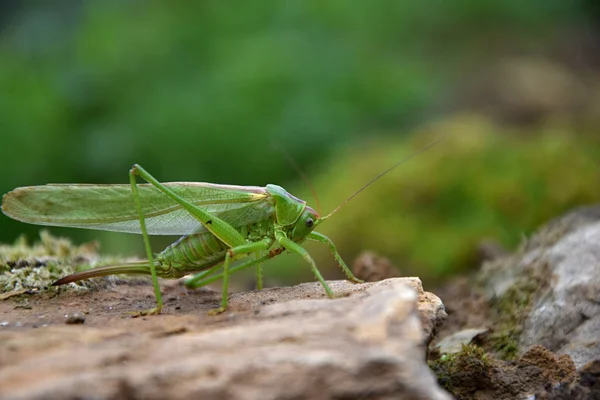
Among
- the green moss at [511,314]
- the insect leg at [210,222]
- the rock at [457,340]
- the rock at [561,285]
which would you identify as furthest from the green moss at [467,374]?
the insect leg at [210,222]

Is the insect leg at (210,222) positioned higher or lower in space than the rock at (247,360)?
higher

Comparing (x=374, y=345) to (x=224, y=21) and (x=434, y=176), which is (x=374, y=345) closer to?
(x=434, y=176)

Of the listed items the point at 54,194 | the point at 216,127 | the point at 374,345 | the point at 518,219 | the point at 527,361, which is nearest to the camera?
the point at 374,345

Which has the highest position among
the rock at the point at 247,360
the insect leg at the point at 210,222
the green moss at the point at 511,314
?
the insect leg at the point at 210,222

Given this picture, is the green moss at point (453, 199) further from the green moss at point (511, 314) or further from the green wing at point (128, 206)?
the green wing at point (128, 206)

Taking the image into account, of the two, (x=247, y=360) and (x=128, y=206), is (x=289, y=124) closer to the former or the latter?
(x=128, y=206)

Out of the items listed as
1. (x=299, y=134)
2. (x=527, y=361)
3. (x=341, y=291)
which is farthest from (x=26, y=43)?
(x=527, y=361)
